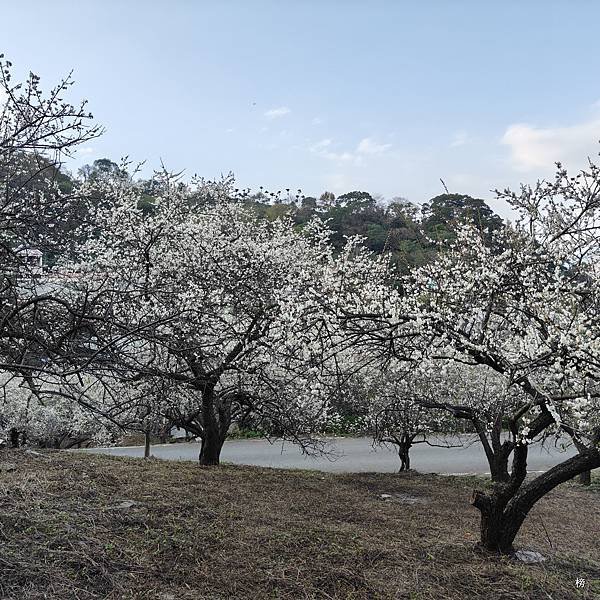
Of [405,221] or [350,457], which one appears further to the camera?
[350,457]

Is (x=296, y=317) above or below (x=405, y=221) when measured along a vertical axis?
below

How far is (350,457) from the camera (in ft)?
57.1

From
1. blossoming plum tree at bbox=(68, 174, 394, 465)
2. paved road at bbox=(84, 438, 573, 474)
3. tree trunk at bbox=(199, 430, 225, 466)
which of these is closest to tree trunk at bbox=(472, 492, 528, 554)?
blossoming plum tree at bbox=(68, 174, 394, 465)

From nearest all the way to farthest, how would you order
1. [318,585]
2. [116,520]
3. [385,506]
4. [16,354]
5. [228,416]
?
[318,585] → [16,354] → [116,520] → [385,506] → [228,416]

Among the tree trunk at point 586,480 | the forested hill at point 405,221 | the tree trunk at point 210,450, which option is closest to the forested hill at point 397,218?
the forested hill at point 405,221

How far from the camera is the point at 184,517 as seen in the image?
5.02 m

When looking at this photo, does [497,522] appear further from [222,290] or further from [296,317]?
[222,290]

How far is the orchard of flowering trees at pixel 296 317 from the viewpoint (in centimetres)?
420

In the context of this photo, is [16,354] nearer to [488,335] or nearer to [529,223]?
[488,335]

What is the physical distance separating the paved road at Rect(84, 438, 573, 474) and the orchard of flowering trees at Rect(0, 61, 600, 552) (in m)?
4.55

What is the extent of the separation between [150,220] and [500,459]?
6862 millimetres

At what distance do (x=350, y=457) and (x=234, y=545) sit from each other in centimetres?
1341

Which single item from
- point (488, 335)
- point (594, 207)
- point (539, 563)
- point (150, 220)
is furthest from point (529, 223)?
point (150, 220)

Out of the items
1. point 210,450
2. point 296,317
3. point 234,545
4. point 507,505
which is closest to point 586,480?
point 210,450
